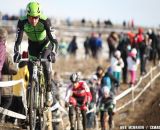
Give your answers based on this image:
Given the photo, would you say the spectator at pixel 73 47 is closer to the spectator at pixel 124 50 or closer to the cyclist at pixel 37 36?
the spectator at pixel 124 50

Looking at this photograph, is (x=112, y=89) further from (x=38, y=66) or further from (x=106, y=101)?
(x=38, y=66)

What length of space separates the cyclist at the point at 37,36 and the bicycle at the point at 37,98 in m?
0.09

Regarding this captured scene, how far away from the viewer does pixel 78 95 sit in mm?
12703

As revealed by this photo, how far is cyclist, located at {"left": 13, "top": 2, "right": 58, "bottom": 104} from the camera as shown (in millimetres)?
9398

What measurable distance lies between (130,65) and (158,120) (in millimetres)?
5823

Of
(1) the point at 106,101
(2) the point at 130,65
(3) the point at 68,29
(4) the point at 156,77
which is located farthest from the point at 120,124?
(3) the point at 68,29

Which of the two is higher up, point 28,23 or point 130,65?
point 28,23

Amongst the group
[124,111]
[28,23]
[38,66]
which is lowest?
[124,111]

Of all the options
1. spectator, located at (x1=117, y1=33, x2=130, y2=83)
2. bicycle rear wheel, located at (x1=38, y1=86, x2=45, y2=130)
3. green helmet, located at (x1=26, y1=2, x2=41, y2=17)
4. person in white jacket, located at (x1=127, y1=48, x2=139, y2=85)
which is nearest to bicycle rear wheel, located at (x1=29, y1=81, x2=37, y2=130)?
bicycle rear wheel, located at (x1=38, y1=86, x2=45, y2=130)

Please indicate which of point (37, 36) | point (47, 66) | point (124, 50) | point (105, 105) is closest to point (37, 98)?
point (47, 66)

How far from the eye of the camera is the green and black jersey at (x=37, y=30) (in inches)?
378

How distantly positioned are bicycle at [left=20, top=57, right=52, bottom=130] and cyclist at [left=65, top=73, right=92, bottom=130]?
2430mm

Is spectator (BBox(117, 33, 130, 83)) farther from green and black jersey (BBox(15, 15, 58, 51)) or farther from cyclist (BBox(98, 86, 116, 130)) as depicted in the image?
green and black jersey (BBox(15, 15, 58, 51))

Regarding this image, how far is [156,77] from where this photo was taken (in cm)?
2312
